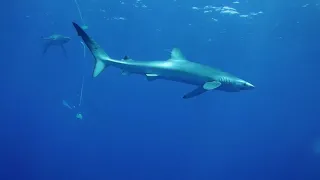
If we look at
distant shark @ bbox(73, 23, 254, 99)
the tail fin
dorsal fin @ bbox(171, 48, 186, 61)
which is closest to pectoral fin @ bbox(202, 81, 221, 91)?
distant shark @ bbox(73, 23, 254, 99)

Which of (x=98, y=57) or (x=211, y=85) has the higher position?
(x=98, y=57)

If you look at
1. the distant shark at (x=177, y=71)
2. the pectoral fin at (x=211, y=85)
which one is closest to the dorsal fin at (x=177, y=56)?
the distant shark at (x=177, y=71)

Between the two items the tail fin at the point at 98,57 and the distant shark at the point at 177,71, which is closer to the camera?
the tail fin at the point at 98,57

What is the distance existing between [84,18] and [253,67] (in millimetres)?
20124

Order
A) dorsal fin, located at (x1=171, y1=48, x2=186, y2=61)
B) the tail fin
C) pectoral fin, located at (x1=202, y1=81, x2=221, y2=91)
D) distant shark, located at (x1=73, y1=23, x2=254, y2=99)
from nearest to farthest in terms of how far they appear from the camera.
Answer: pectoral fin, located at (x1=202, y1=81, x2=221, y2=91) → the tail fin → distant shark, located at (x1=73, y1=23, x2=254, y2=99) → dorsal fin, located at (x1=171, y1=48, x2=186, y2=61)

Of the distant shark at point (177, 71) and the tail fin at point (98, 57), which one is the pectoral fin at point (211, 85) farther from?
the tail fin at point (98, 57)

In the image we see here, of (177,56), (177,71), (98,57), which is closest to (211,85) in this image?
(177,71)

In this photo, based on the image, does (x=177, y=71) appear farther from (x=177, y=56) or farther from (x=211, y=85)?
(x=211, y=85)

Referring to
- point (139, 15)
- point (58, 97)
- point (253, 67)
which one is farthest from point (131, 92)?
point (139, 15)

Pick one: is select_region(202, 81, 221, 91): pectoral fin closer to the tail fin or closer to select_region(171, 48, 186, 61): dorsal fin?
select_region(171, 48, 186, 61): dorsal fin

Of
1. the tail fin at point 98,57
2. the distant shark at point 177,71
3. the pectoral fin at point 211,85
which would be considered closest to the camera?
the pectoral fin at point 211,85

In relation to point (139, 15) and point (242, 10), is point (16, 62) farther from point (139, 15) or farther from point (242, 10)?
point (242, 10)

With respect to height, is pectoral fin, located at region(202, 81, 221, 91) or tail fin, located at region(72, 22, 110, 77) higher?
tail fin, located at region(72, 22, 110, 77)

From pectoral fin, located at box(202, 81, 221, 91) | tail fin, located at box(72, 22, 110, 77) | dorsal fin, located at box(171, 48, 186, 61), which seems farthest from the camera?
dorsal fin, located at box(171, 48, 186, 61)
